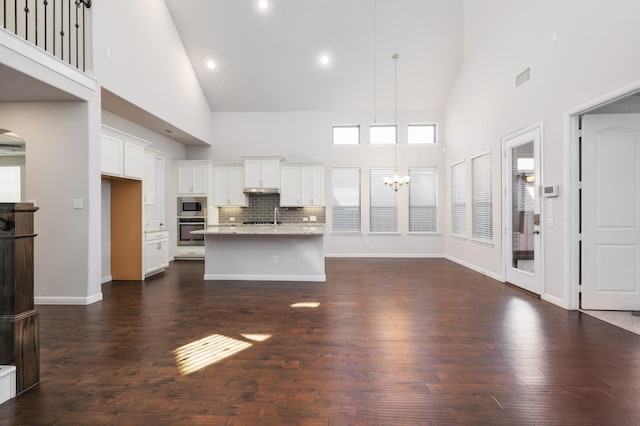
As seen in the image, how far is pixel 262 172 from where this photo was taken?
→ 877cm

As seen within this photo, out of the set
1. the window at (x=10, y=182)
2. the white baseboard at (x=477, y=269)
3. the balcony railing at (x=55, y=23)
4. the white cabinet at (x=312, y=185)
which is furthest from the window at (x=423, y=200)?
the window at (x=10, y=182)

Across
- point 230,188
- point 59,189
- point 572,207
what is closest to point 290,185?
point 230,188

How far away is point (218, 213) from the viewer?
927 centimetres

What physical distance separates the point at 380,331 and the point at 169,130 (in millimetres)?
6432

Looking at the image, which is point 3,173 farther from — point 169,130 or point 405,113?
point 405,113

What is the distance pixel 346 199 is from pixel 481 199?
3.55 m

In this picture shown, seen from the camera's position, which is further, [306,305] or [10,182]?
[10,182]

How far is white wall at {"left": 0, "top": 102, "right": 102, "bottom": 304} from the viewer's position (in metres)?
4.65

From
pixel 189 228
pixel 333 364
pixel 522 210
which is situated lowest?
pixel 333 364

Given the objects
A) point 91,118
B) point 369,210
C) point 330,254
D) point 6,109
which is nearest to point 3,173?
point 6,109

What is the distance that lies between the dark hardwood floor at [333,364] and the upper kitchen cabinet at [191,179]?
169 inches

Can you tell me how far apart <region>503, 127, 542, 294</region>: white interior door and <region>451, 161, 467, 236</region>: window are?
2.03 metres

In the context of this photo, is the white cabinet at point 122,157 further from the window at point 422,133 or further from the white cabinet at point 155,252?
the window at point 422,133

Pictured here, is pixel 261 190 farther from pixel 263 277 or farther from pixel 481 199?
pixel 481 199
